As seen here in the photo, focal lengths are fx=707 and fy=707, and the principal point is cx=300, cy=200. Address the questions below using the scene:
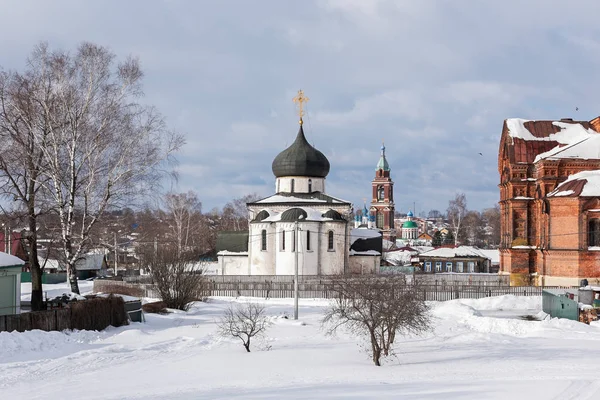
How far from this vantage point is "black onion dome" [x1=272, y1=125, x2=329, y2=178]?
51.6 m

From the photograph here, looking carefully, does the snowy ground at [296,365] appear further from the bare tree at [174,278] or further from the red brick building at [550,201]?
the red brick building at [550,201]

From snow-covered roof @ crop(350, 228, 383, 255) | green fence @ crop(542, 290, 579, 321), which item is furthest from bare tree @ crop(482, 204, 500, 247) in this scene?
green fence @ crop(542, 290, 579, 321)

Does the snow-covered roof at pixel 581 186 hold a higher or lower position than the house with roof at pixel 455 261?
higher

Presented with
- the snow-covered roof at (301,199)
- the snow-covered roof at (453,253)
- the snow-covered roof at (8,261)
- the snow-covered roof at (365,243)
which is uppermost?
the snow-covered roof at (301,199)

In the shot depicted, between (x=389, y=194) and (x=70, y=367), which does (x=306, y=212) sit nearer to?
(x=70, y=367)

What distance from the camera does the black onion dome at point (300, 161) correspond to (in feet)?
169

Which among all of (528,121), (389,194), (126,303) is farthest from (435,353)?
(389,194)

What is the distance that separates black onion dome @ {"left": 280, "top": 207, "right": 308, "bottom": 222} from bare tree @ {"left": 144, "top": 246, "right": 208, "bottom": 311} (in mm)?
16111

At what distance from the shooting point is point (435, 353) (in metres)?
19.0

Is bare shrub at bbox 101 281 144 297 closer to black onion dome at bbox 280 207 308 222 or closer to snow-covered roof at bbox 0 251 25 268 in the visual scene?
snow-covered roof at bbox 0 251 25 268

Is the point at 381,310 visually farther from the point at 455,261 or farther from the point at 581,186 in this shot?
the point at 455,261

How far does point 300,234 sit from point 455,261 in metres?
18.1

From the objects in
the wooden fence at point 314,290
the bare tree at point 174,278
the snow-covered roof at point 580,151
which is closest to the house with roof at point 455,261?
the snow-covered roof at point 580,151

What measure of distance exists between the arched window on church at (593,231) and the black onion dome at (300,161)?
1934cm
